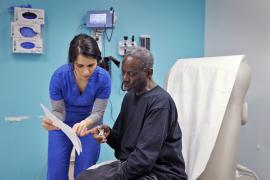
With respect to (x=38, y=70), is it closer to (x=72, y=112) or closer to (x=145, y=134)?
(x=72, y=112)

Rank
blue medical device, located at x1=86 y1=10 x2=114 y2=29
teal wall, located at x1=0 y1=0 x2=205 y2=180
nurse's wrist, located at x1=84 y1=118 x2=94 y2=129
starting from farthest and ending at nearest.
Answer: blue medical device, located at x1=86 y1=10 x2=114 y2=29
teal wall, located at x1=0 y1=0 x2=205 y2=180
nurse's wrist, located at x1=84 y1=118 x2=94 y2=129

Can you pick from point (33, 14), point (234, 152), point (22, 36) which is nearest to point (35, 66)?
point (22, 36)

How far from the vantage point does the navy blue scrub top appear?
1802 mm

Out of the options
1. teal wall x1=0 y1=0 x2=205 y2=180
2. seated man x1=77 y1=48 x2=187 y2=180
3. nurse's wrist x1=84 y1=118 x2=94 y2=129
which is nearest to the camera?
seated man x1=77 y1=48 x2=187 y2=180

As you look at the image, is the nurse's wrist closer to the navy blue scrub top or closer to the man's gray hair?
the navy blue scrub top

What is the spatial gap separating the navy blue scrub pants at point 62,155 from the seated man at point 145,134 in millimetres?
303

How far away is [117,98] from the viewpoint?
2781mm

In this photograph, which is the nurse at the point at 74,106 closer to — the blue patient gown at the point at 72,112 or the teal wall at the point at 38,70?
the blue patient gown at the point at 72,112

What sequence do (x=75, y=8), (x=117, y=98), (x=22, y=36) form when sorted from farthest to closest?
(x=117, y=98) < (x=75, y=8) < (x=22, y=36)

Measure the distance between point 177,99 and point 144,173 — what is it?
0.63m

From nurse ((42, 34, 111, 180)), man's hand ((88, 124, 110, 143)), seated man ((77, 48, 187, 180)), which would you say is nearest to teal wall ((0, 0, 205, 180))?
nurse ((42, 34, 111, 180))

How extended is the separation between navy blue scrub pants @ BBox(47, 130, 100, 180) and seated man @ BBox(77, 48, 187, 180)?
0.30 metres

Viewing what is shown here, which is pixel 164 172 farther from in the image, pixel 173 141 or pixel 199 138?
pixel 199 138

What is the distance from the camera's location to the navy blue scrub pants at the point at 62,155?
72.6 inches
